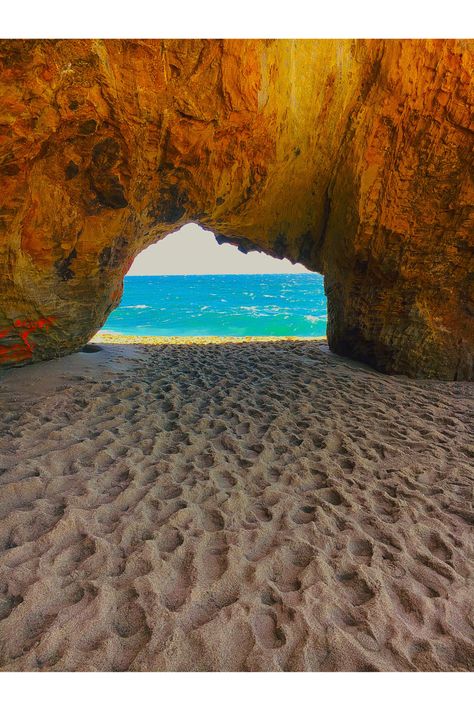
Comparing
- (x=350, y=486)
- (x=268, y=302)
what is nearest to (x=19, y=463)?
(x=350, y=486)

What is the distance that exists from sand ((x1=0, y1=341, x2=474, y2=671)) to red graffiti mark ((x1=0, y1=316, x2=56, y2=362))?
0.91 m

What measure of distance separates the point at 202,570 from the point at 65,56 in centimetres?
437

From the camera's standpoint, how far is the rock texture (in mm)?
4090

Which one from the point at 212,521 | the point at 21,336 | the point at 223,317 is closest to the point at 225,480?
the point at 212,521

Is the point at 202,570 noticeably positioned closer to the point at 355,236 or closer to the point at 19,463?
the point at 19,463

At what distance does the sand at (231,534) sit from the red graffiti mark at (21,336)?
91 cm

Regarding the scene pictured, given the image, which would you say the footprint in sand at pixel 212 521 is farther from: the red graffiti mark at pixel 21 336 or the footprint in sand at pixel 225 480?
the red graffiti mark at pixel 21 336

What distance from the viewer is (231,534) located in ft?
9.07

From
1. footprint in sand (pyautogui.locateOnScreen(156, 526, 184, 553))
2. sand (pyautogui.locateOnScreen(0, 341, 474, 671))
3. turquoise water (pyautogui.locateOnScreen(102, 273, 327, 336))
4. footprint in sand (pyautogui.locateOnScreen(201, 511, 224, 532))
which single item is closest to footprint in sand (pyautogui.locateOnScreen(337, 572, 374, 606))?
sand (pyautogui.locateOnScreen(0, 341, 474, 671))

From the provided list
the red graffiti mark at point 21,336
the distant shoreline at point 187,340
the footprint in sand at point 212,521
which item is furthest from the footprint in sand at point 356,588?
the distant shoreline at point 187,340

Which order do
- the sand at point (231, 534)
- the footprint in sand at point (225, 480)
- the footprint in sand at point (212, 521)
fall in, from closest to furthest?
the sand at point (231, 534) → the footprint in sand at point (212, 521) → the footprint in sand at point (225, 480)

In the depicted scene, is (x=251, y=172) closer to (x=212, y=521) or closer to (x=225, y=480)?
(x=225, y=480)

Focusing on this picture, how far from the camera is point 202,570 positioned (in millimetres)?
2449

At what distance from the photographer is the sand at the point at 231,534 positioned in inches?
77.5
